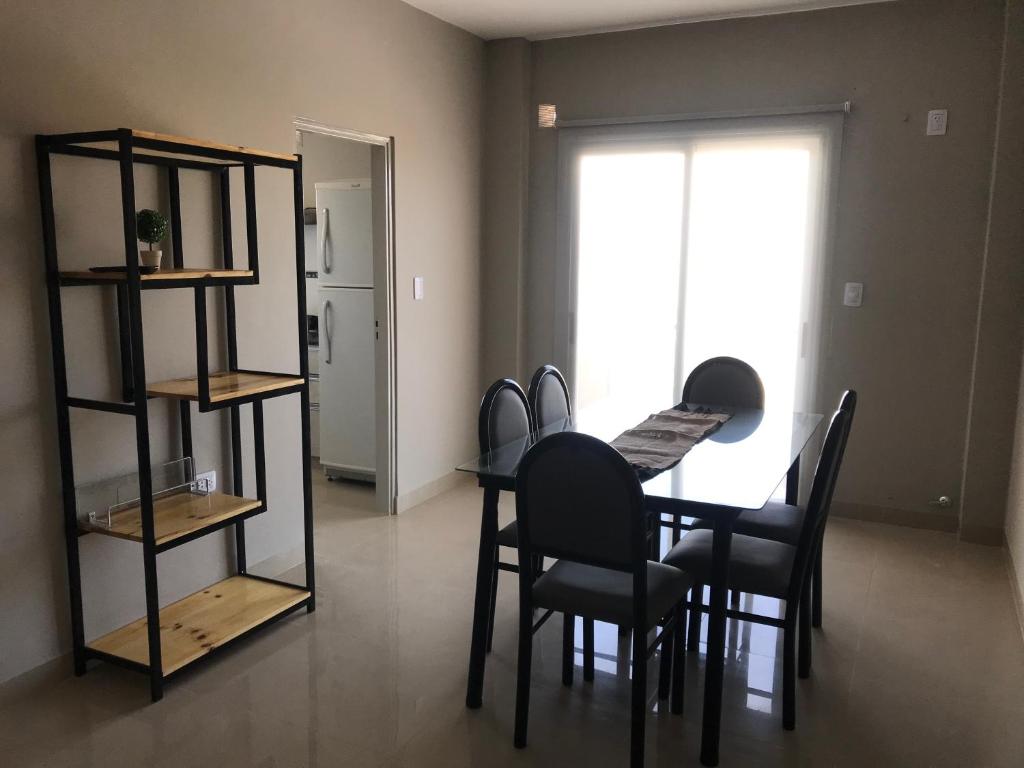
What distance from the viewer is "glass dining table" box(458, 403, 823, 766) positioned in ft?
7.48

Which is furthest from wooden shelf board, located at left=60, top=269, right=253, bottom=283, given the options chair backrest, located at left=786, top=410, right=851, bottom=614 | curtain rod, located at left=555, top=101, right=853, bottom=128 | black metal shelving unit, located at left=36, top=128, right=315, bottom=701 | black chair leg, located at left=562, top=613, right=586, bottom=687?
curtain rod, located at left=555, top=101, right=853, bottom=128

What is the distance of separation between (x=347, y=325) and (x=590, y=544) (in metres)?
2.97

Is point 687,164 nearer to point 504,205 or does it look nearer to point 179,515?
point 504,205

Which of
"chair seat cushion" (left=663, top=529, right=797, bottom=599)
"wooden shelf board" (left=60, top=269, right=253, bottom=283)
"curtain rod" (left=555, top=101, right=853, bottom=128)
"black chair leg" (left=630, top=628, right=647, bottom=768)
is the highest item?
"curtain rod" (left=555, top=101, right=853, bottom=128)

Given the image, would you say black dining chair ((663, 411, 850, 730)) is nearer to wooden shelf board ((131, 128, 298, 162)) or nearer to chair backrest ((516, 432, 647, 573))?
chair backrest ((516, 432, 647, 573))

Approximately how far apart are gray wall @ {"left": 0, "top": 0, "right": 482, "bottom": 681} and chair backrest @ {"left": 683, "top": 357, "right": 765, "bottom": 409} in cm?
161

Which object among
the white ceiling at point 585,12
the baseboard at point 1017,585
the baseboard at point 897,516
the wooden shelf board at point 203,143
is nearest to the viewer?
the wooden shelf board at point 203,143

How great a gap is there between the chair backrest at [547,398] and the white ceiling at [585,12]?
2.04 meters

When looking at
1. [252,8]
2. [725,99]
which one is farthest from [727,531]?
[725,99]

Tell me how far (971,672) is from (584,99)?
3596mm

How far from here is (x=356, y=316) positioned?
15.6 feet

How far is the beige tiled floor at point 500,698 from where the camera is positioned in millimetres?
2365

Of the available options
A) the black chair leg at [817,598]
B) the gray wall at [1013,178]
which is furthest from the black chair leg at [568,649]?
the gray wall at [1013,178]

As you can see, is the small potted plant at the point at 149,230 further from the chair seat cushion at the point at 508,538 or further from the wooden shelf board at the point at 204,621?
the chair seat cushion at the point at 508,538
